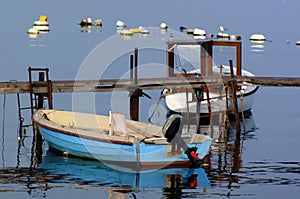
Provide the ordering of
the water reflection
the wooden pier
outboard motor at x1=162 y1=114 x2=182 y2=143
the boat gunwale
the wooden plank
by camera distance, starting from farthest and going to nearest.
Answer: the water reflection
the wooden pier
the wooden plank
the boat gunwale
outboard motor at x1=162 y1=114 x2=182 y2=143

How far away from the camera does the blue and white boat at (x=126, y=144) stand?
2688 cm

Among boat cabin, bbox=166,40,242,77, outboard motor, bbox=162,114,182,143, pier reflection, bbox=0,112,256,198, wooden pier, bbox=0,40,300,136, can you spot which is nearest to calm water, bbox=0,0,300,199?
pier reflection, bbox=0,112,256,198

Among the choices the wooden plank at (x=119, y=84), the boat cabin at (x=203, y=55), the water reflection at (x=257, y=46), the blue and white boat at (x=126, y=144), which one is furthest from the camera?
the water reflection at (x=257, y=46)

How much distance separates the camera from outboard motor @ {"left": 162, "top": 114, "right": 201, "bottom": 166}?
26.5 m

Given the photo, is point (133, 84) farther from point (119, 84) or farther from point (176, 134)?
point (176, 134)

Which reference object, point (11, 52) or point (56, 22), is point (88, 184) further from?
point (56, 22)

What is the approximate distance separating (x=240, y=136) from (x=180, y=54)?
6937mm

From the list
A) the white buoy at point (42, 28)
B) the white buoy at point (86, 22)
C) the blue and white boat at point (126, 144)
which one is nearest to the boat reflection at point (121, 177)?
the blue and white boat at point (126, 144)

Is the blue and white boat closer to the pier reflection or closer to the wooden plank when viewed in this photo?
the pier reflection

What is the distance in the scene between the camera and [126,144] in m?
27.0

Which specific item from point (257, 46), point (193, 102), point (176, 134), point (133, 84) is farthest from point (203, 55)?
point (257, 46)

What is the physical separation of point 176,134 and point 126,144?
6.10 ft

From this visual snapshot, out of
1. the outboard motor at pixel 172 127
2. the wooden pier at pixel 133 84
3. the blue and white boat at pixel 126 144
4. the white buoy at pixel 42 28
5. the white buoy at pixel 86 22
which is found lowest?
the blue and white boat at pixel 126 144

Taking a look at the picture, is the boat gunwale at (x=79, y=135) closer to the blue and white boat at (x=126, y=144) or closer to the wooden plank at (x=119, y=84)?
the blue and white boat at (x=126, y=144)
